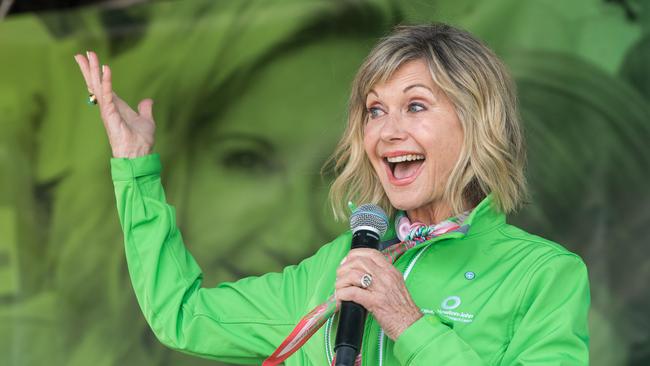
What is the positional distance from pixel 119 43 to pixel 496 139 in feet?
8.74

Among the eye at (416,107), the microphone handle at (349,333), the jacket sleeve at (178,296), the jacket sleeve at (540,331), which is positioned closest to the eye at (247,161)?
the jacket sleeve at (178,296)

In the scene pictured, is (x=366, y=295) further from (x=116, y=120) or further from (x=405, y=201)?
(x=116, y=120)

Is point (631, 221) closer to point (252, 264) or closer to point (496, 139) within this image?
point (252, 264)

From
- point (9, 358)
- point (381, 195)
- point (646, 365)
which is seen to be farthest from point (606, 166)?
point (9, 358)

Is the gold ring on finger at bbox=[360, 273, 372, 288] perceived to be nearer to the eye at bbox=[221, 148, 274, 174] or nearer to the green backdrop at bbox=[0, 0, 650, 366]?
the green backdrop at bbox=[0, 0, 650, 366]

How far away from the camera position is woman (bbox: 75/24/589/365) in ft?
5.73

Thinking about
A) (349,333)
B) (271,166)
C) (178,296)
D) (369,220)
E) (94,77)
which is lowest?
(271,166)

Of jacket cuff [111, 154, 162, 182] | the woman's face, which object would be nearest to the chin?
the woman's face

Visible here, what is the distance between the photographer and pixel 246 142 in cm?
422

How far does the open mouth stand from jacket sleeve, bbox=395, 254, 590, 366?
12.3 inches

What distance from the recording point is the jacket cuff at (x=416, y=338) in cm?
171

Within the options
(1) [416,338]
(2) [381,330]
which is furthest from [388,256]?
(1) [416,338]

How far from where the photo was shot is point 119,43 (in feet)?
14.2

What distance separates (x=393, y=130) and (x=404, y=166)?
0.29ft
